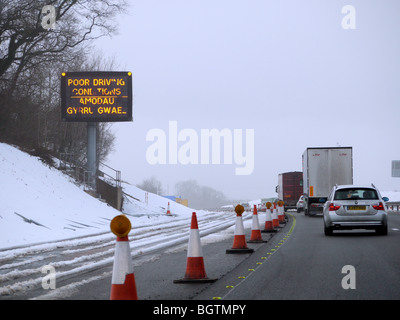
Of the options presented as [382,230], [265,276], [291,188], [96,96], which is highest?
[96,96]

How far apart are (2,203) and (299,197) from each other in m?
37.2

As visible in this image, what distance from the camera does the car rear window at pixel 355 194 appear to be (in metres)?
20.1

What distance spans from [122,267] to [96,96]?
2838 centimetres

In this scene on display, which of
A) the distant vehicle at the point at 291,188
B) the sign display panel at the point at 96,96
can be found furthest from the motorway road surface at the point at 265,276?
the distant vehicle at the point at 291,188

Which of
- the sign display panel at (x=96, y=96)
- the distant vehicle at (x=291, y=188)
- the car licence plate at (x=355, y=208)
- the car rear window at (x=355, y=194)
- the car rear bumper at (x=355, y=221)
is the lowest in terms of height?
the distant vehicle at (x=291, y=188)

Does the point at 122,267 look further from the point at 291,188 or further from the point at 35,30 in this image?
the point at 291,188

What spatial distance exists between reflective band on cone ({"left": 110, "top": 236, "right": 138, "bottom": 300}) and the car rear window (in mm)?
14455

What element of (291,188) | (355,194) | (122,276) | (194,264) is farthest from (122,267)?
(291,188)

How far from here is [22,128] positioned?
3981cm

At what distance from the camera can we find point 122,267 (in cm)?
652

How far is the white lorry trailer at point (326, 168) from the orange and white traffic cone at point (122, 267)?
2922 centimetres

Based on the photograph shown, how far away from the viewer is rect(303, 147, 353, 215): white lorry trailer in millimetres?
34938

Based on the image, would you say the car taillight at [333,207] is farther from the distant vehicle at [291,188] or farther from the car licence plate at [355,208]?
the distant vehicle at [291,188]
